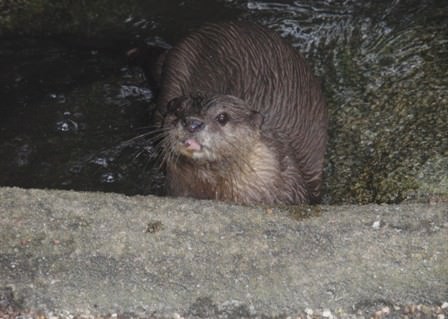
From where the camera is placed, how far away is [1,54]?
470 cm

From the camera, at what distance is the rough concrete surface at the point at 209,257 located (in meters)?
2.44

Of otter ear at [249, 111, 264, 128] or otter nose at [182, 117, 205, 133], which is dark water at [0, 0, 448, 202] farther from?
otter nose at [182, 117, 205, 133]

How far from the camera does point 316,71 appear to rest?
15.0 feet

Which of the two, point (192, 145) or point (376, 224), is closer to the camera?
point (376, 224)

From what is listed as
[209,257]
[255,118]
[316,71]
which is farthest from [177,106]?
[316,71]

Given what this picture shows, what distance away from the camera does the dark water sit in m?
3.80

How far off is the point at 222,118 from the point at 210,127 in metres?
0.08

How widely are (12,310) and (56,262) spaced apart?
0.61 ft

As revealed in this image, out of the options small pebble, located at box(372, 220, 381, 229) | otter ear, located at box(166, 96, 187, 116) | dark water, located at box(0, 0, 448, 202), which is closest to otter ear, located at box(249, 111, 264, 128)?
otter ear, located at box(166, 96, 187, 116)

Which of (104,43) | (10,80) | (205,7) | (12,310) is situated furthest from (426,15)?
(12,310)

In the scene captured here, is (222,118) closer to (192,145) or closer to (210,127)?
(210,127)

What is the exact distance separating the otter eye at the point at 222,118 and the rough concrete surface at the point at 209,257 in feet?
2.47

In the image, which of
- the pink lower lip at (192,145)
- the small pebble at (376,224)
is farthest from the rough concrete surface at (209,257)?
the pink lower lip at (192,145)

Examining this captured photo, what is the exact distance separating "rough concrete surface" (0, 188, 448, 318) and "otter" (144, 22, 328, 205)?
74cm
